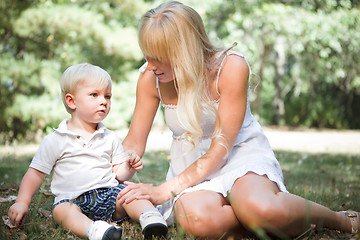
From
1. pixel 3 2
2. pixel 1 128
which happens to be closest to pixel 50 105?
pixel 1 128

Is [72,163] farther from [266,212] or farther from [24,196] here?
[266,212]

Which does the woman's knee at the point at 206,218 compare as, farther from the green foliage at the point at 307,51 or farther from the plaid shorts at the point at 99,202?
the green foliage at the point at 307,51

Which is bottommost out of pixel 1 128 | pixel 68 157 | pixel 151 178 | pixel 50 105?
pixel 1 128

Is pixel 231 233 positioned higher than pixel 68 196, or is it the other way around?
pixel 68 196

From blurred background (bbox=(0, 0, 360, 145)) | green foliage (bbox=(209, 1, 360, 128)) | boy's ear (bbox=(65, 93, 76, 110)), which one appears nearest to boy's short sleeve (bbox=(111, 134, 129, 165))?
boy's ear (bbox=(65, 93, 76, 110))

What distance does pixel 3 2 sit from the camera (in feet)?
27.6

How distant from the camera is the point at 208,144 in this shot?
8.42 feet

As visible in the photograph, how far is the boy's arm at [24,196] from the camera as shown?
2080 millimetres

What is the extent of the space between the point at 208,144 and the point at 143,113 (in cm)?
51

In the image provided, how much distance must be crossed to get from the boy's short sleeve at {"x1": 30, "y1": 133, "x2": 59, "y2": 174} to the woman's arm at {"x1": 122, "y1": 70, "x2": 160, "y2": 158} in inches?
20.4

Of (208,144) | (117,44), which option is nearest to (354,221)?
(208,144)

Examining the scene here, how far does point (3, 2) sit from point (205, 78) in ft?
24.1

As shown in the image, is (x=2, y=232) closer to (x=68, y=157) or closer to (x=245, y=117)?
(x=68, y=157)

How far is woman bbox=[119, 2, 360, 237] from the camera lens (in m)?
1.98
